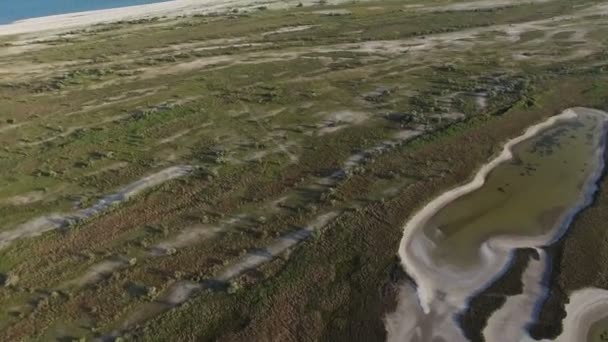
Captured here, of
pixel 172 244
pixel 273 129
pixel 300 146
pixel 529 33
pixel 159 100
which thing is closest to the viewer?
pixel 172 244

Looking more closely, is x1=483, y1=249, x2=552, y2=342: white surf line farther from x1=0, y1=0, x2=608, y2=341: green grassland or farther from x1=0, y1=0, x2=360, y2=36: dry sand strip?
x1=0, y1=0, x2=360, y2=36: dry sand strip

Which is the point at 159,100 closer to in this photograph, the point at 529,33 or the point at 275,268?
the point at 275,268

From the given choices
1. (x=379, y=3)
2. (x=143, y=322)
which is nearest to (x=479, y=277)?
(x=143, y=322)

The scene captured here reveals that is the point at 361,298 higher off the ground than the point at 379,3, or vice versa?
the point at 379,3

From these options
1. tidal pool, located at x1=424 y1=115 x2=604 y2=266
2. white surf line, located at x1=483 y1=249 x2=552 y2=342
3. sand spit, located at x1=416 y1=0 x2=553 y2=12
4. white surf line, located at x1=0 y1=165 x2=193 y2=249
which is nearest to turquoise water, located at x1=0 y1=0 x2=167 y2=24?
sand spit, located at x1=416 y1=0 x2=553 y2=12

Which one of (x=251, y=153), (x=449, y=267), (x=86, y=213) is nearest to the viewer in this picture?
(x=449, y=267)

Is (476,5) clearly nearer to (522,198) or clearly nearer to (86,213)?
(522,198)

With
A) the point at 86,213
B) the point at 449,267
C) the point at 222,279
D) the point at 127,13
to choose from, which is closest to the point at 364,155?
the point at 449,267
